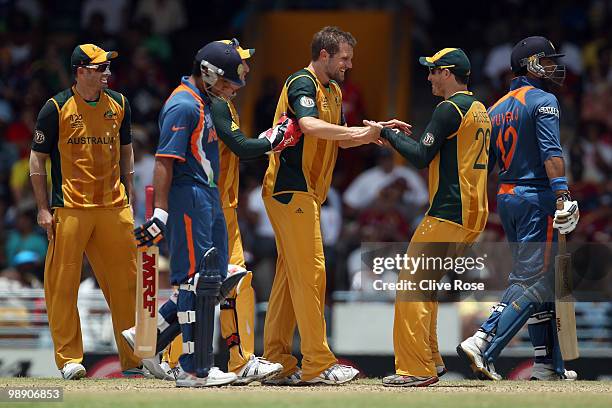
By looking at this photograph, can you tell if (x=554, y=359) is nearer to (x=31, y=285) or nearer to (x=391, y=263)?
(x=391, y=263)

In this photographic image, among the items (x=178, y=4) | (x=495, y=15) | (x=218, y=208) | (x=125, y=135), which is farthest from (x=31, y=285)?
(x=495, y=15)

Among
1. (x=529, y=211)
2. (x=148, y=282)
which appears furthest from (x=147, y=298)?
(x=529, y=211)

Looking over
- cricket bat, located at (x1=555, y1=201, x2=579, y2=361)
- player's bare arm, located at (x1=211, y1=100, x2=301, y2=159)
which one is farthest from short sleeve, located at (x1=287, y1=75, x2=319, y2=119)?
cricket bat, located at (x1=555, y1=201, x2=579, y2=361)

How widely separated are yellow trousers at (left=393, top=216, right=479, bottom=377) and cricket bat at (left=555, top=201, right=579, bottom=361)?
100 centimetres

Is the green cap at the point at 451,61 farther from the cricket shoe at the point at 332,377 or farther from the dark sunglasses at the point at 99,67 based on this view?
the dark sunglasses at the point at 99,67

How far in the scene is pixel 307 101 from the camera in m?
9.95

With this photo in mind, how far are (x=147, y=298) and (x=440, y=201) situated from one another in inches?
84.3

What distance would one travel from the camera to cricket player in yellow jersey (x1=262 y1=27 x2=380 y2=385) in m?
9.91

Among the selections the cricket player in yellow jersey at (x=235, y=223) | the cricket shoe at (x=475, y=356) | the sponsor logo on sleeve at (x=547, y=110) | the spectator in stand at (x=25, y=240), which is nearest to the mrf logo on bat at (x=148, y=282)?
the cricket player in yellow jersey at (x=235, y=223)

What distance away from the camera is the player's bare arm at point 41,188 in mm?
10633

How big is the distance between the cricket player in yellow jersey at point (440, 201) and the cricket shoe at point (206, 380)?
3.92ft

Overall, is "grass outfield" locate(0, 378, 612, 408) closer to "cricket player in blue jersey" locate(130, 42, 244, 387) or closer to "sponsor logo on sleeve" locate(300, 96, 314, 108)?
"cricket player in blue jersey" locate(130, 42, 244, 387)

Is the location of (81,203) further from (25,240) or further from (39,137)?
(25,240)

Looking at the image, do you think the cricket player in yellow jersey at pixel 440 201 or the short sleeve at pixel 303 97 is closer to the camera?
the cricket player in yellow jersey at pixel 440 201
